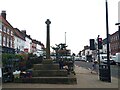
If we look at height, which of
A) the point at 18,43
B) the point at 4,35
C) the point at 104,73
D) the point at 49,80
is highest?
the point at 4,35

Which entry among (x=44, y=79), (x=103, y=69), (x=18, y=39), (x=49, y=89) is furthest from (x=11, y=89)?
(x=18, y=39)

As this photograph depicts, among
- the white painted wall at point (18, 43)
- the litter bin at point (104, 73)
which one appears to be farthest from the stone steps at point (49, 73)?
the white painted wall at point (18, 43)

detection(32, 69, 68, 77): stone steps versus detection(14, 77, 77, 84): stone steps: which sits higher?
detection(32, 69, 68, 77): stone steps

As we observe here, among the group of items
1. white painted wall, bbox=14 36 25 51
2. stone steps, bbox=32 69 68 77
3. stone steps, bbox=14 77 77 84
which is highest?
white painted wall, bbox=14 36 25 51

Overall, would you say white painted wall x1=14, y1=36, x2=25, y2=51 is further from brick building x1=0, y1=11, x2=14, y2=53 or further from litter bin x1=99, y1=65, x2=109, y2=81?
litter bin x1=99, y1=65, x2=109, y2=81

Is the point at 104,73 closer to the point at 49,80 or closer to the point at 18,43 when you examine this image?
the point at 49,80

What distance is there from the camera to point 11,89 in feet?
45.1

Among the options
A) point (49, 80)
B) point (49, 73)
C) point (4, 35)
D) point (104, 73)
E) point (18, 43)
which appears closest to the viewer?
point (49, 80)

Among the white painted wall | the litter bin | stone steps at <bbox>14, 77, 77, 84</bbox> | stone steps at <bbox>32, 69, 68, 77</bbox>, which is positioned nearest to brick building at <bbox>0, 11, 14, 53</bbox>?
the white painted wall

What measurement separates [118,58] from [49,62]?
37.4m

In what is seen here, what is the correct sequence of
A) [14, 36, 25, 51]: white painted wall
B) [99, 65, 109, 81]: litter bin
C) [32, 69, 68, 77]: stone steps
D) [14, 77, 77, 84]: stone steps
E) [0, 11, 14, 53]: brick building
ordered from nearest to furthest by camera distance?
[14, 77, 77, 84]: stone steps < [32, 69, 68, 77]: stone steps < [99, 65, 109, 81]: litter bin < [0, 11, 14, 53]: brick building < [14, 36, 25, 51]: white painted wall

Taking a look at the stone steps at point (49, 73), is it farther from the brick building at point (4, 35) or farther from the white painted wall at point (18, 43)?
the white painted wall at point (18, 43)

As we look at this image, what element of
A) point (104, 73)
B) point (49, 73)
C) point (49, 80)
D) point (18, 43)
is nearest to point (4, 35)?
point (18, 43)

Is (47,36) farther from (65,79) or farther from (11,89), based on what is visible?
(11,89)
